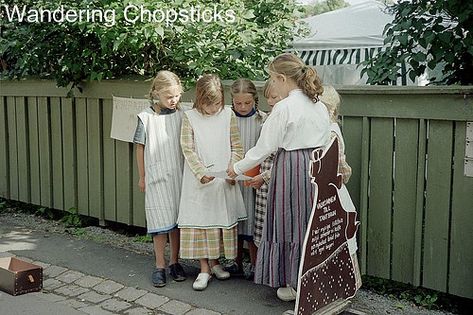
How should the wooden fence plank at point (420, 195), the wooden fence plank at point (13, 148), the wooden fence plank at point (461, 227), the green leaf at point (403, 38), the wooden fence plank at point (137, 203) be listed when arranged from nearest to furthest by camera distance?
the wooden fence plank at point (461, 227), the wooden fence plank at point (420, 195), the green leaf at point (403, 38), the wooden fence plank at point (137, 203), the wooden fence plank at point (13, 148)

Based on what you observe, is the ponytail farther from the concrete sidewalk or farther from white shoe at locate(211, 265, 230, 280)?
white shoe at locate(211, 265, 230, 280)

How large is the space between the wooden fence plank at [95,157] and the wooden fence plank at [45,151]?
69cm

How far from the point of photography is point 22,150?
23.2 ft

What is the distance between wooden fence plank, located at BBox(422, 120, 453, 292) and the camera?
4.11 m

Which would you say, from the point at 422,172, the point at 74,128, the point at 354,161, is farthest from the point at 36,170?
the point at 422,172

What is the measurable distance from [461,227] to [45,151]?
4483 mm

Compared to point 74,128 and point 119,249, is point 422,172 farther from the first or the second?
point 74,128

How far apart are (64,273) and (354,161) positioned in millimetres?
2471

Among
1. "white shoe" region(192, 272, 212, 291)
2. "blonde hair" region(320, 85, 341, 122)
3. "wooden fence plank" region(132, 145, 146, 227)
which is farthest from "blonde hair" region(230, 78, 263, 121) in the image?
"wooden fence plank" region(132, 145, 146, 227)

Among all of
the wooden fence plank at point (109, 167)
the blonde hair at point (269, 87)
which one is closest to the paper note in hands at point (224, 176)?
the blonde hair at point (269, 87)

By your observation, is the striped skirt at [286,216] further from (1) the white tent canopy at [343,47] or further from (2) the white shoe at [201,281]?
(1) the white tent canopy at [343,47]

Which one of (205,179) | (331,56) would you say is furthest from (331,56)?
(205,179)

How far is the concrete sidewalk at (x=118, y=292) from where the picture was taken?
4.28 m

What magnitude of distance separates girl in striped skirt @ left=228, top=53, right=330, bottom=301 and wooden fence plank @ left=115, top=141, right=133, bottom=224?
2.12m
